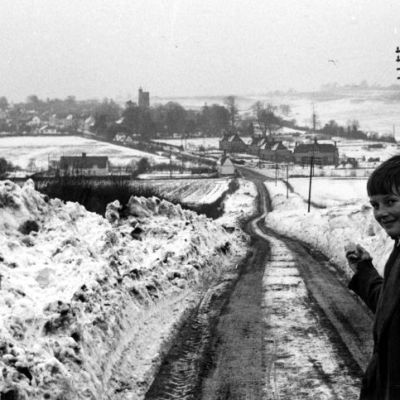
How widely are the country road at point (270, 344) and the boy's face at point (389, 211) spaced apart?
4.09m

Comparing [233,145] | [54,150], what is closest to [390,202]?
[54,150]

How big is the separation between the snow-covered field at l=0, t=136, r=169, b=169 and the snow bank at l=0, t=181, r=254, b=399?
83772 millimetres

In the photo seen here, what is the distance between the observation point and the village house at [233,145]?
14238 cm

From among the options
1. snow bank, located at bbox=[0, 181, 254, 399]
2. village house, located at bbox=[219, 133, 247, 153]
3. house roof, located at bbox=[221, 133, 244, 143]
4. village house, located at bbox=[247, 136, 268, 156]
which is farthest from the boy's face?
house roof, located at bbox=[221, 133, 244, 143]

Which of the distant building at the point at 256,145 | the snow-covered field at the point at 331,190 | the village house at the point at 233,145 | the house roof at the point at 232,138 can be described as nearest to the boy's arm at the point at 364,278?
the snow-covered field at the point at 331,190

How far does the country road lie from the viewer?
6.45m

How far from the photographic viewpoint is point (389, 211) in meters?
2.54

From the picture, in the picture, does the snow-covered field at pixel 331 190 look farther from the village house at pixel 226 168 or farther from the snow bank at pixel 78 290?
the snow bank at pixel 78 290

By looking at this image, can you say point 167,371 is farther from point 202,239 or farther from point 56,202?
point 202,239

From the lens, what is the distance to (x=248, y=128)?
591ft

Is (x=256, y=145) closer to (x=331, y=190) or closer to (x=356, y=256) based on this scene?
(x=331, y=190)

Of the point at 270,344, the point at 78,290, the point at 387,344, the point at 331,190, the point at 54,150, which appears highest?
the point at 387,344

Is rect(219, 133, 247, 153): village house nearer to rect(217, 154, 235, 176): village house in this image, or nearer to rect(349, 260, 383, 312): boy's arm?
rect(217, 154, 235, 176): village house

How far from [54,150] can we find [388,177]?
4890 inches
